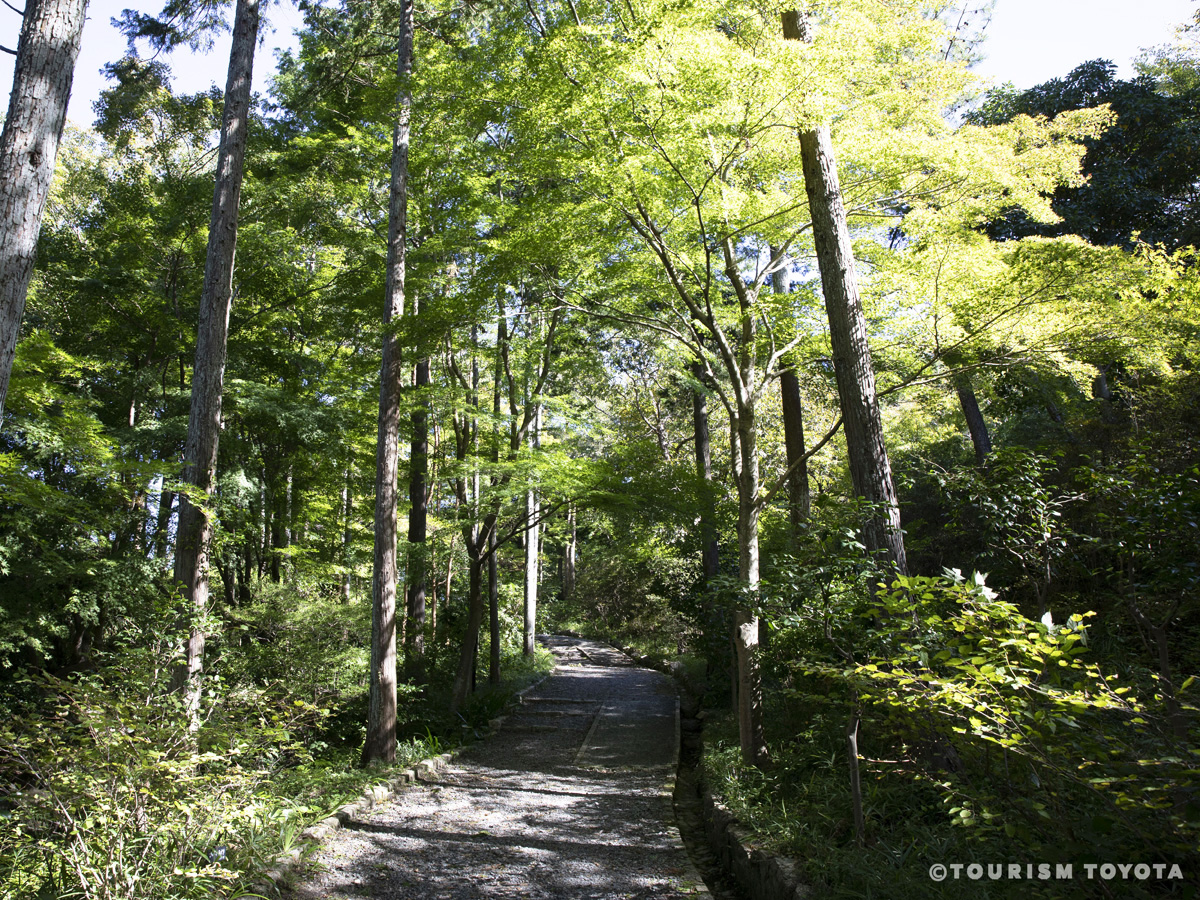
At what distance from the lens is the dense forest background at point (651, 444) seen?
11.3 ft

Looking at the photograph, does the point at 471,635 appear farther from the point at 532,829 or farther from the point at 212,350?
the point at 212,350

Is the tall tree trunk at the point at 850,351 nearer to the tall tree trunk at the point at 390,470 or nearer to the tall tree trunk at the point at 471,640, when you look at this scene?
the tall tree trunk at the point at 390,470

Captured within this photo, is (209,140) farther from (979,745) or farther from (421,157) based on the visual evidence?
(979,745)

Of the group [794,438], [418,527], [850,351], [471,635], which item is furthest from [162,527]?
[850,351]

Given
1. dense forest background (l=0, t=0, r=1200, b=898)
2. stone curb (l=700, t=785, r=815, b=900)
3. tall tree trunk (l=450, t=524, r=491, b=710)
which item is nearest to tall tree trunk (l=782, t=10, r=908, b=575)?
dense forest background (l=0, t=0, r=1200, b=898)

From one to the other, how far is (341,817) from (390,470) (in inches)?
161

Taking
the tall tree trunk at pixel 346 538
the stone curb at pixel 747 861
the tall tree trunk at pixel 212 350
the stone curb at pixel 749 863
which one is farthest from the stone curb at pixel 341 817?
the tall tree trunk at pixel 346 538

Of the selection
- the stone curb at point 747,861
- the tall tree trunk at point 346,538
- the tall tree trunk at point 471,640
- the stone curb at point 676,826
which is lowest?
the stone curb at point 676,826

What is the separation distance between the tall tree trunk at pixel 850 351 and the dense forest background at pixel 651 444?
4 centimetres

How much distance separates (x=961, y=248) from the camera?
6.50 m

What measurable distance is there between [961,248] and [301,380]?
40.8 feet

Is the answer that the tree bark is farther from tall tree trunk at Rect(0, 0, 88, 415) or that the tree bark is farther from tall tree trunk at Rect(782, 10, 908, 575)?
tall tree trunk at Rect(0, 0, 88, 415)

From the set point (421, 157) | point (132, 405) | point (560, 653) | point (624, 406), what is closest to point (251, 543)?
point (132, 405)

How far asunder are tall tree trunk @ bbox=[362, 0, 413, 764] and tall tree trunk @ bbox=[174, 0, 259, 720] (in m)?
1.89
